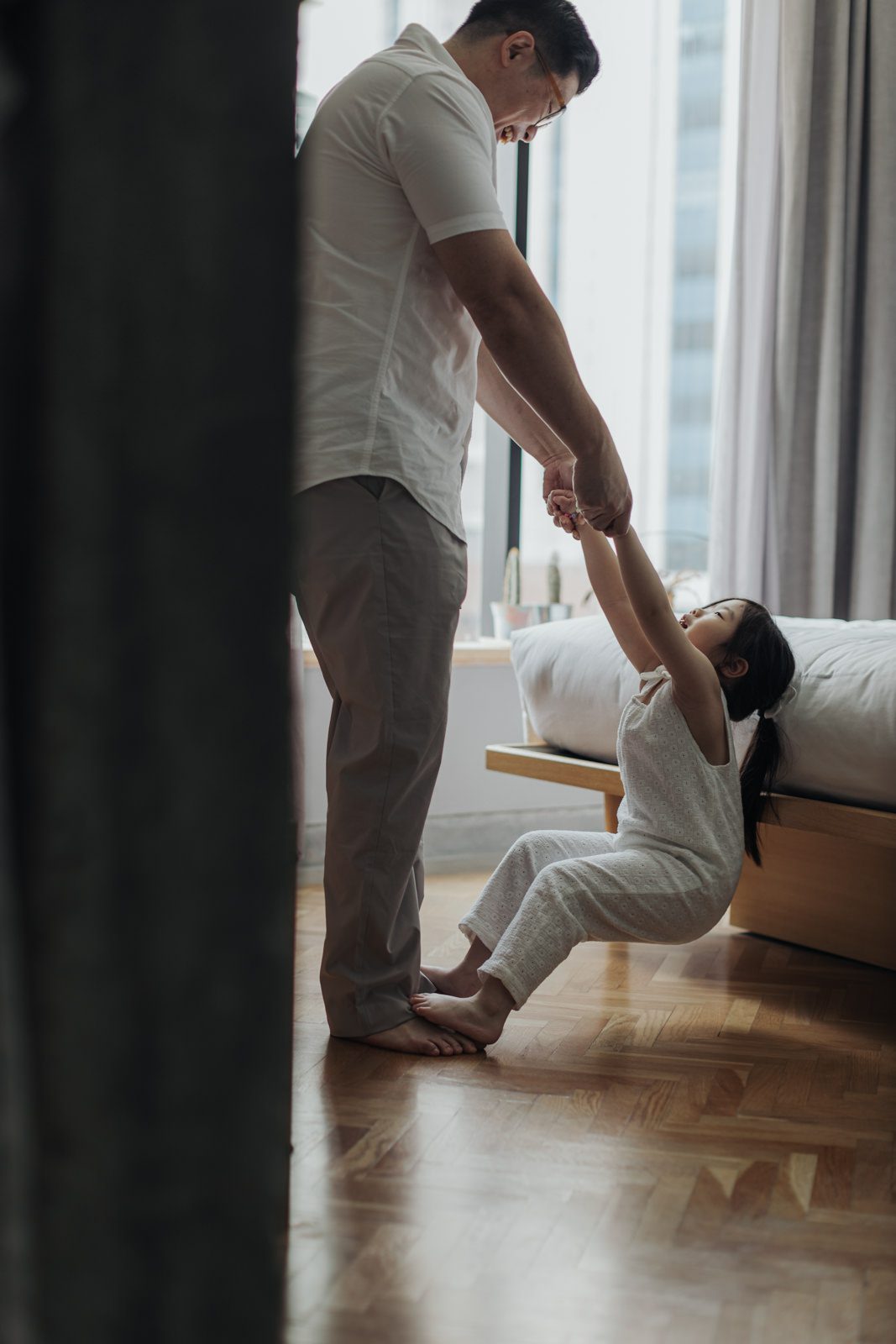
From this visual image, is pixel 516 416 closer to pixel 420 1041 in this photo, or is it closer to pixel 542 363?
pixel 542 363

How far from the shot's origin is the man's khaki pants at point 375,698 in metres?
1.66

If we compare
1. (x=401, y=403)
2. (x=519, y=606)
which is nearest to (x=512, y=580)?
(x=519, y=606)

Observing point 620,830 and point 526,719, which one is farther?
point 526,719

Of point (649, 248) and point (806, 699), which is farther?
point (649, 248)

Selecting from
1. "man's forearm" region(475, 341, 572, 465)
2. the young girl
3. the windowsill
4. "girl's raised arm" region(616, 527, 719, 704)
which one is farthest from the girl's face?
the windowsill

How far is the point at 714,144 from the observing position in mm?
3986

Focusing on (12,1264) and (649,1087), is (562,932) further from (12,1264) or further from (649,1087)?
(12,1264)

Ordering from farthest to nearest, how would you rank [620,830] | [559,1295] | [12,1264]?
[620,830] < [559,1295] < [12,1264]

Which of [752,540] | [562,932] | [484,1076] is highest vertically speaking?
[752,540]

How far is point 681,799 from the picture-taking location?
190cm

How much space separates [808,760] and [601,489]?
610 millimetres

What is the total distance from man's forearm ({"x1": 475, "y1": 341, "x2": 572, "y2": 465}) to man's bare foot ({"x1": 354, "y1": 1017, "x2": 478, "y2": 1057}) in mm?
901

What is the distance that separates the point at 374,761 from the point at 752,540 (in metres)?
2.26

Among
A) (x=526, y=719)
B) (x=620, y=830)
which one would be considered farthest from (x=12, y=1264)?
(x=526, y=719)
